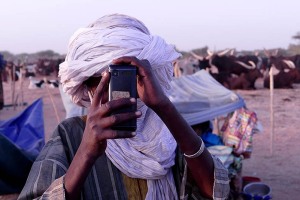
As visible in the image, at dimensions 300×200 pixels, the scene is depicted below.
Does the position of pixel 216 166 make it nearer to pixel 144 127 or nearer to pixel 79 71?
pixel 144 127

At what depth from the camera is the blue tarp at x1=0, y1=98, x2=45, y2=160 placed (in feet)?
10.7

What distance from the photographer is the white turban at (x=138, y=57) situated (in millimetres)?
1433

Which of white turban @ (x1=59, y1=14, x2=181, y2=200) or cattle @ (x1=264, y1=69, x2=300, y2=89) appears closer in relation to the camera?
white turban @ (x1=59, y1=14, x2=181, y2=200)

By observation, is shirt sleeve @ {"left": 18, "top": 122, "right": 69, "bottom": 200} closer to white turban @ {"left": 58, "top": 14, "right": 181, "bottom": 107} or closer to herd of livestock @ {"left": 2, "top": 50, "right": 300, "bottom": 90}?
white turban @ {"left": 58, "top": 14, "right": 181, "bottom": 107}

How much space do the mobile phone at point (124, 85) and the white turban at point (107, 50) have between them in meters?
0.24

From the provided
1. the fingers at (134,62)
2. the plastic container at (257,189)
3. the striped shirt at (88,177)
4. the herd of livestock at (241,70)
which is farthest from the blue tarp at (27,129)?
the herd of livestock at (241,70)

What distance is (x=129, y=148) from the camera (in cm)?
146

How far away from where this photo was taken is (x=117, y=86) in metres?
1.17

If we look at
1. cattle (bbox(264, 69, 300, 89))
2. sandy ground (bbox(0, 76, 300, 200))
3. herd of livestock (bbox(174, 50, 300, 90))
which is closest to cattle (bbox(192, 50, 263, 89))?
herd of livestock (bbox(174, 50, 300, 90))

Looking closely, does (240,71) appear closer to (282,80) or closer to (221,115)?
(282,80)

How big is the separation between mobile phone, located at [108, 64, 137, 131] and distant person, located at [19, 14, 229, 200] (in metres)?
0.19

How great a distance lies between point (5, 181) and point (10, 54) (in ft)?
226

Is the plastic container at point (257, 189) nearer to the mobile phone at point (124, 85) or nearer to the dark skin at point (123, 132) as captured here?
the dark skin at point (123, 132)

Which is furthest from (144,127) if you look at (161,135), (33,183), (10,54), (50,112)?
(10,54)
